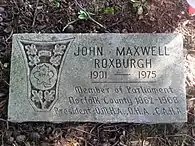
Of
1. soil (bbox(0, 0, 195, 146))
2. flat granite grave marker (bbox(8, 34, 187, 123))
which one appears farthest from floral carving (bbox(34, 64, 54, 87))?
soil (bbox(0, 0, 195, 146))

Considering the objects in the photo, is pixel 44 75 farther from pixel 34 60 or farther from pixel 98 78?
pixel 98 78

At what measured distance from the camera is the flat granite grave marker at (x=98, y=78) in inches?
76.8

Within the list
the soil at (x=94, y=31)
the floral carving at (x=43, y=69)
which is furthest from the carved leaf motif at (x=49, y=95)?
the soil at (x=94, y=31)

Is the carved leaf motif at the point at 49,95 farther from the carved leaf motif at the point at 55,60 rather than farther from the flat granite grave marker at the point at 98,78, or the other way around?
the carved leaf motif at the point at 55,60

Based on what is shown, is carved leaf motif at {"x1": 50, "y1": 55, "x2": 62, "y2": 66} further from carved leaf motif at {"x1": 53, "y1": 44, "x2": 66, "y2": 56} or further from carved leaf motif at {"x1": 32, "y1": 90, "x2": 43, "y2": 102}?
carved leaf motif at {"x1": 32, "y1": 90, "x2": 43, "y2": 102}

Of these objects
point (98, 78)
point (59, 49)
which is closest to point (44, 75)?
point (59, 49)

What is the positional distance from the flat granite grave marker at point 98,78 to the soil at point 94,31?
1.8 inches

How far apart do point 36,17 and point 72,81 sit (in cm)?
38

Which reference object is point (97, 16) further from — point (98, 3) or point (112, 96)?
point (112, 96)

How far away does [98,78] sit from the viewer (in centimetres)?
198

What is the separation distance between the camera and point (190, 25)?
2135 millimetres

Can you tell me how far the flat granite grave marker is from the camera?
195cm

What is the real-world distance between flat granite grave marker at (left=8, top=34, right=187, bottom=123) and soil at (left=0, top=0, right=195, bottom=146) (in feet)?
0.15

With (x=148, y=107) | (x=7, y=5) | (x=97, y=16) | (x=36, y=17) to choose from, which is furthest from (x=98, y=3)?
(x=148, y=107)
